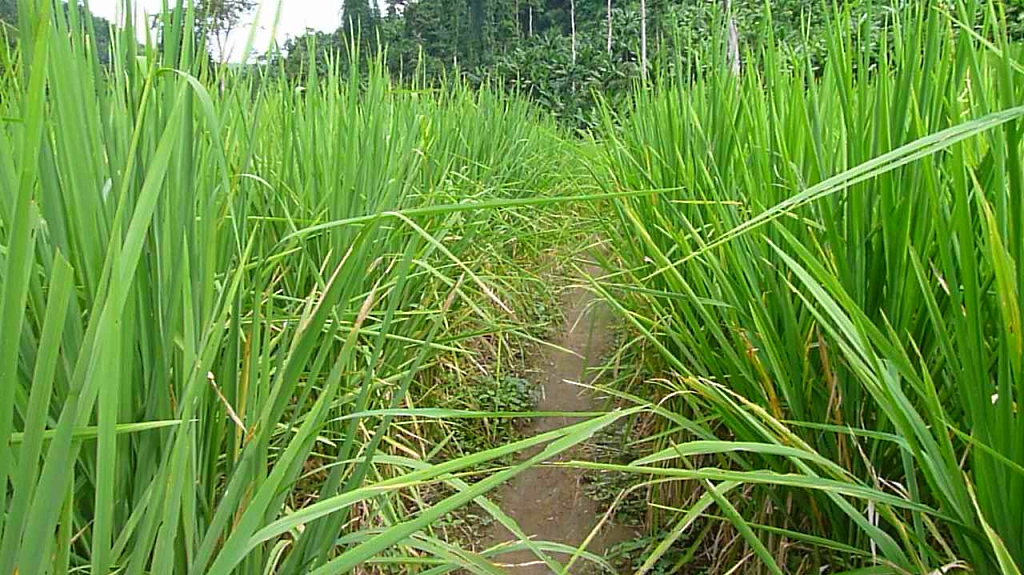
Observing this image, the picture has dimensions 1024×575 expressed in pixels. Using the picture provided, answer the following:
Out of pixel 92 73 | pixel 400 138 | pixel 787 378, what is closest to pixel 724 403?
pixel 787 378

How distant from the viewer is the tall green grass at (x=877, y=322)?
1.75 ft

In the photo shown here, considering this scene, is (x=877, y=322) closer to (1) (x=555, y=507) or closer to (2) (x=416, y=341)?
(2) (x=416, y=341)

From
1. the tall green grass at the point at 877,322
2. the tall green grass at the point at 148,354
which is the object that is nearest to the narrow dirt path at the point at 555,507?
the tall green grass at the point at 877,322

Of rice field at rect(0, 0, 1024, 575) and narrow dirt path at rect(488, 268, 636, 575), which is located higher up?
rice field at rect(0, 0, 1024, 575)

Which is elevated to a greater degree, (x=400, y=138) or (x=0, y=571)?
(x=400, y=138)

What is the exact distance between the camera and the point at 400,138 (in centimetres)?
175

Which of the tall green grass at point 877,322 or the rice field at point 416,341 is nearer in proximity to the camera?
the rice field at point 416,341

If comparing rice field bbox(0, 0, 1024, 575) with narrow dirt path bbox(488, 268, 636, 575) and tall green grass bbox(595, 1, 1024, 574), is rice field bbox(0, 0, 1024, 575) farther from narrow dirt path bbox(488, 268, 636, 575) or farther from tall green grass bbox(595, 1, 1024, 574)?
narrow dirt path bbox(488, 268, 636, 575)

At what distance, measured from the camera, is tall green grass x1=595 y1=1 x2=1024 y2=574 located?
0.53 meters

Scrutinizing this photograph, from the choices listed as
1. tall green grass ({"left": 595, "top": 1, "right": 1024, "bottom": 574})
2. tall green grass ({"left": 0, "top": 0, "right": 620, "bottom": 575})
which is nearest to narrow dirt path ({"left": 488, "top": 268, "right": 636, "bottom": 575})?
tall green grass ({"left": 595, "top": 1, "right": 1024, "bottom": 574})

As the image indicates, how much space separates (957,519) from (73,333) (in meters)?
0.68

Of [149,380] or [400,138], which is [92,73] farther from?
[400,138]

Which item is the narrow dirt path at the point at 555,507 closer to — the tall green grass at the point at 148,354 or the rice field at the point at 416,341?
the rice field at the point at 416,341

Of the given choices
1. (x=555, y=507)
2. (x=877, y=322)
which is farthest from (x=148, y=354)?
(x=555, y=507)
